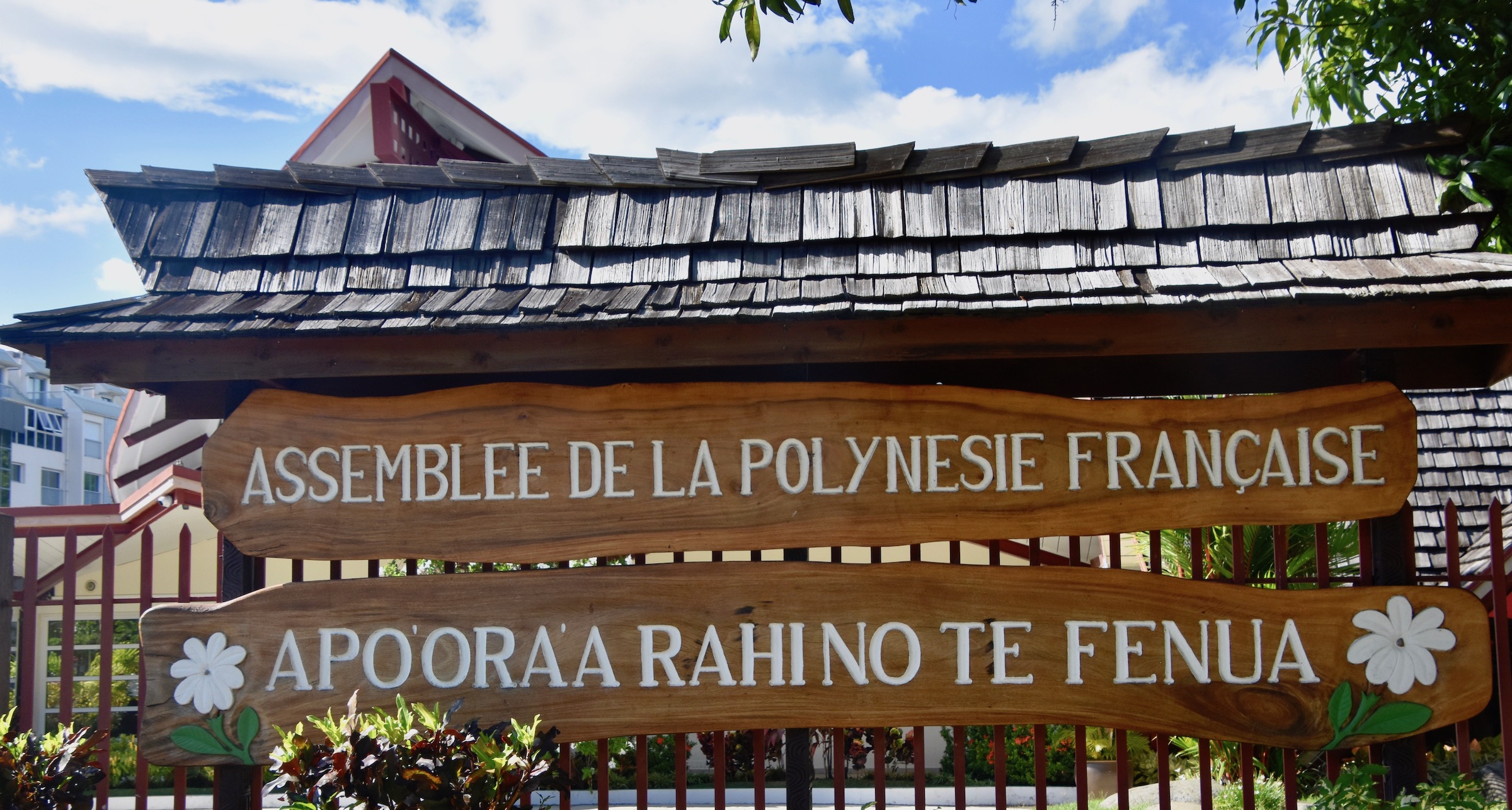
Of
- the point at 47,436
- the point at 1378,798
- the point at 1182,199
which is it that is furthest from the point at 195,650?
the point at 47,436

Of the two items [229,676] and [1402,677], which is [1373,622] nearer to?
[1402,677]

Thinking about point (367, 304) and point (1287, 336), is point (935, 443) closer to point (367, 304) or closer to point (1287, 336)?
point (1287, 336)

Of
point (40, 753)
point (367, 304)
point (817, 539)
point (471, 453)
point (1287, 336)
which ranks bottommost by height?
point (40, 753)

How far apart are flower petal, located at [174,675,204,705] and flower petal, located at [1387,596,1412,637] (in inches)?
173

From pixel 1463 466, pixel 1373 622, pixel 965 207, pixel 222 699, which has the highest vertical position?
pixel 965 207

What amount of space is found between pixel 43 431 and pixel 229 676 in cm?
4911

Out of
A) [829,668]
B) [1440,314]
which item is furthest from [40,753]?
[1440,314]

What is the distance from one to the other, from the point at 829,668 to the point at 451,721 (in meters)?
1.41

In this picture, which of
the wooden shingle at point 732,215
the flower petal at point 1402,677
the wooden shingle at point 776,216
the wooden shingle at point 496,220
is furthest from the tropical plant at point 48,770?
the flower petal at point 1402,677

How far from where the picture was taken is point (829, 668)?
365 centimetres

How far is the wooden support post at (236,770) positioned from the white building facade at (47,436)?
132ft

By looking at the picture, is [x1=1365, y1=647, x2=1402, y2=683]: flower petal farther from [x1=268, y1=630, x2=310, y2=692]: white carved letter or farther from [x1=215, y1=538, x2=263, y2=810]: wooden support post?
[x1=215, y1=538, x2=263, y2=810]: wooden support post

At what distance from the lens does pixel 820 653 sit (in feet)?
12.0

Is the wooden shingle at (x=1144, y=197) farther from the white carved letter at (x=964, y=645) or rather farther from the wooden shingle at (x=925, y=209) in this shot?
the white carved letter at (x=964, y=645)
